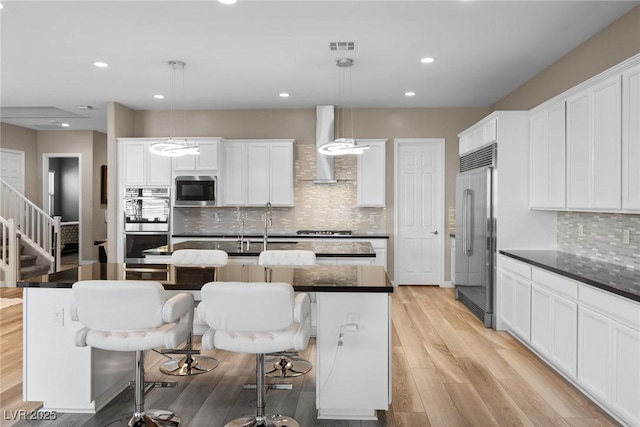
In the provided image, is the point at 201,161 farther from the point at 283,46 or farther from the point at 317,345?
the point at 317,345

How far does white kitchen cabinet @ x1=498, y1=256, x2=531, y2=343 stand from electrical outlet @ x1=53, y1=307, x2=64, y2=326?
3.64 m

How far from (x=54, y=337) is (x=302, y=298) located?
1.64m

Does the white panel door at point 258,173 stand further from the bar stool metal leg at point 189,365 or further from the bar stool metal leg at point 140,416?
the bar stool metal leg at point 140,416

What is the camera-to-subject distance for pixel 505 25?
12.8 feet

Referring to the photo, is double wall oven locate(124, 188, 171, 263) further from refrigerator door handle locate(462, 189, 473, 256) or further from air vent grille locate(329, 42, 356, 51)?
refrigerator door handle locate(462, 189, 473, 256)

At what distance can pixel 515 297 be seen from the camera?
4336 mm

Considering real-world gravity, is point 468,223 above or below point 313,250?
above

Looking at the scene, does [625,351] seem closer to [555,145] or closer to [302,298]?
[302,298]

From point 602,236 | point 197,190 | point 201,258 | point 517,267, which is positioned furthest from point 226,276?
point 197,190

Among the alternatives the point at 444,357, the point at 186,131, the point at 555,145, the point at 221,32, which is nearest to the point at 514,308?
the point at 444,357

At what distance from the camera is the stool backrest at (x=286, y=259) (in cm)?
367

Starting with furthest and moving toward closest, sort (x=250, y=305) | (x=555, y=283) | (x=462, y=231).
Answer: (x=462, y=231) → (x=555, y=283) → (x=250, y=305)

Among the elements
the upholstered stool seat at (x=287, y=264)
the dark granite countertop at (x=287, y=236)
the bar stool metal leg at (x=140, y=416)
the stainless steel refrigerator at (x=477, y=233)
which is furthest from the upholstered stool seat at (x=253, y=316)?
the dark granite countertop at (x=287, y=236)

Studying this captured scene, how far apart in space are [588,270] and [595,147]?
0.94m
